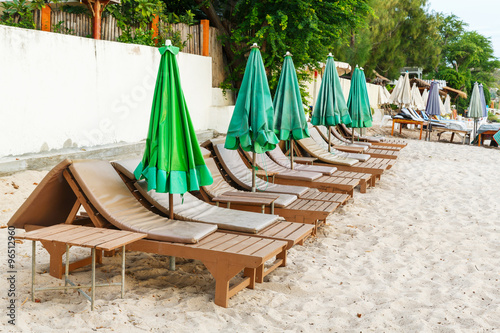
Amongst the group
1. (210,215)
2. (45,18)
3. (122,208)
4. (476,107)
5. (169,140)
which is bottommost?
(210,215)

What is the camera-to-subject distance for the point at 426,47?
34406 millimetres

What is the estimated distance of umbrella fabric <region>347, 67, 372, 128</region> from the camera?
9711 millimetres

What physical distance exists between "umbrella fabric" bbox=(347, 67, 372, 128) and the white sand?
3.73m

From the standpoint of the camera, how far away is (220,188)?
17.6 feet

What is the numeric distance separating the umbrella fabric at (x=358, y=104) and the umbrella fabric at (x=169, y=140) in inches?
254

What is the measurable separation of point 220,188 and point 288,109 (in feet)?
6.24

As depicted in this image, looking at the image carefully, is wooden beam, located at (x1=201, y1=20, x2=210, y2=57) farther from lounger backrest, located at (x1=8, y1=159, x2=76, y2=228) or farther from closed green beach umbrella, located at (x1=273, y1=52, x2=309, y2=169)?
lounger backrest, located at (x1=8, y1=159, x2=76, y2=228)

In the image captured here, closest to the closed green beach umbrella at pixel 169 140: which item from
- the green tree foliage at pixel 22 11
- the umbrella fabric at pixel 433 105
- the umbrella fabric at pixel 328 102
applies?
the umbrella fabric at pixel 328 102

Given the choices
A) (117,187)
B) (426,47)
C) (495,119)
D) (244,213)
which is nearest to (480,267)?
(244,213)

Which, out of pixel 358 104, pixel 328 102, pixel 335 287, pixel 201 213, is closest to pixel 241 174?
pixel 201 213

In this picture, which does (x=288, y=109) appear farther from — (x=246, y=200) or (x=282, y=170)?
(x=246, y=200)

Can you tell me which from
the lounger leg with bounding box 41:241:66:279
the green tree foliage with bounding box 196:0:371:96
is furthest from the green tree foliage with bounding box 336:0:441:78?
the lounger leg with bounding box 41:241:66:279

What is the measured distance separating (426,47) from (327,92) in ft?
96.5

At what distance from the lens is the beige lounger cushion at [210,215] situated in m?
3.96
